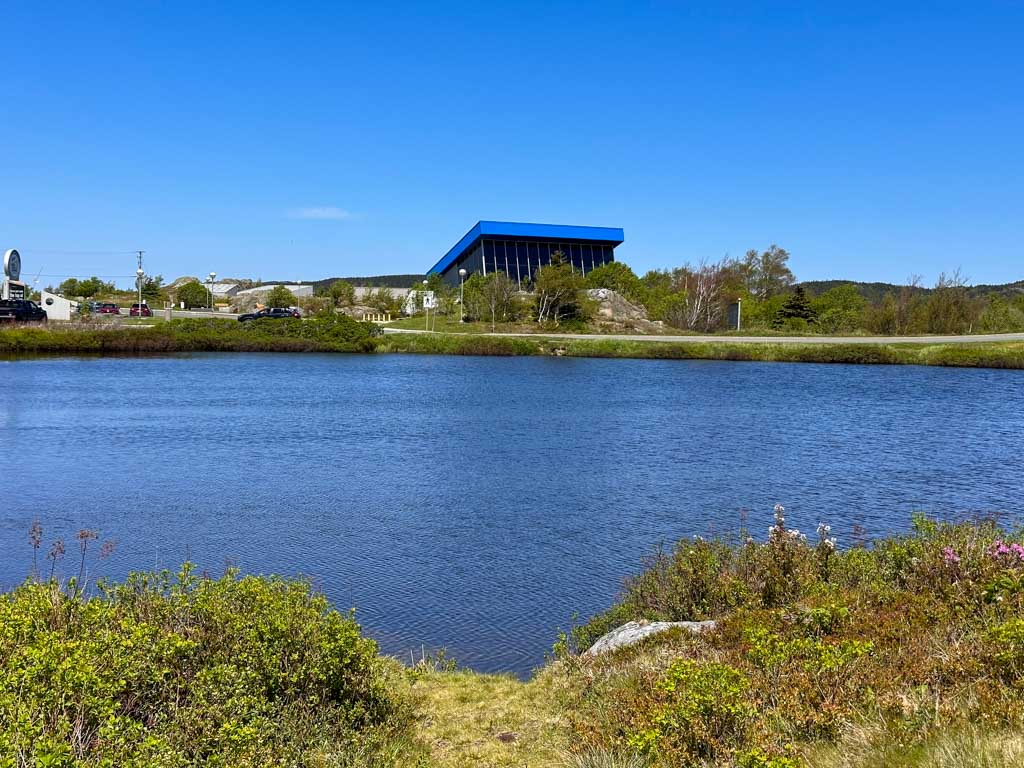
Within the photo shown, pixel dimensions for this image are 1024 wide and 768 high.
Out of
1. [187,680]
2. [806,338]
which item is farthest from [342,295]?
[187,680]

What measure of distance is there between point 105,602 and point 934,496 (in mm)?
14796

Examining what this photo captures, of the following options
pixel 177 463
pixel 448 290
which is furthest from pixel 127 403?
pixel 448 290

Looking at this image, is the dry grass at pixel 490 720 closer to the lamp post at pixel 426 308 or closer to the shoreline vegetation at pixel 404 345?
the shoreline vegetation at pixel 404 345

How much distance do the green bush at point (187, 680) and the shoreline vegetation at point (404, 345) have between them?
52.0 m

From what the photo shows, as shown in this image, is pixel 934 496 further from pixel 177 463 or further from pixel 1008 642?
pixel 177 463

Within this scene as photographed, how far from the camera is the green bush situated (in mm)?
4414

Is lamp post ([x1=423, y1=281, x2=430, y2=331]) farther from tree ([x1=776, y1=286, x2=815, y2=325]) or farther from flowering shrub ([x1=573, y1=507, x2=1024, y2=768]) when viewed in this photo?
flowering shrub ([x1=573, y1=507, x2=1024, y2=768])

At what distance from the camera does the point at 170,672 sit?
542cm

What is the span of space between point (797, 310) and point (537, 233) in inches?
1208

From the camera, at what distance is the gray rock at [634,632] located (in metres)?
7.34

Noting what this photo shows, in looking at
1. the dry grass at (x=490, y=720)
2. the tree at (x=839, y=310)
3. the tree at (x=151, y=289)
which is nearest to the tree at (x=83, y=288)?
the tree at (x=151, y=289)

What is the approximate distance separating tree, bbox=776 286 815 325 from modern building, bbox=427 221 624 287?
26.0 m

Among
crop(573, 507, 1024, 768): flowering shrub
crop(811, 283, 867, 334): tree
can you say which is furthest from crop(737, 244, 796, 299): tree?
crop(573, 507, 1024, 768): flowering shrub

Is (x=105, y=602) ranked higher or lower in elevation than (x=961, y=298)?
lower
